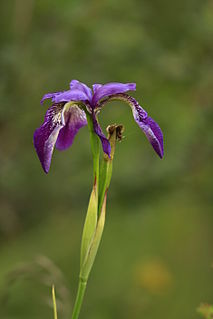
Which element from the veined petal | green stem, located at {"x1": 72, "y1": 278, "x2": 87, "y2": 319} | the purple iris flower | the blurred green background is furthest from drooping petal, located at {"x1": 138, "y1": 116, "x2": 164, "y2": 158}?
Result: the blurred green background

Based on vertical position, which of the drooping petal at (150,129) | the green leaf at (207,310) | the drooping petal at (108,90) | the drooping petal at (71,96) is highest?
the drooping petal at (108,90)

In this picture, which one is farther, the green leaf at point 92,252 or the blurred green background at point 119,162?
the blurred green background at point 119,162

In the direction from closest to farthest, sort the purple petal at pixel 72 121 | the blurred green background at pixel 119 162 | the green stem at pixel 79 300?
1. the green stem at pixel 79 300
2. the purple petal at pixel 72 121
3. the blurred green background at pixel 119 162

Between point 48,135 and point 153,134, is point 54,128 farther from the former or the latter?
point 153,134

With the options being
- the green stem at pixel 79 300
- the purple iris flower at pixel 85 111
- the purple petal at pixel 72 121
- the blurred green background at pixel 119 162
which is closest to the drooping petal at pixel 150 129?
the purple iris flower at pixel 85 111

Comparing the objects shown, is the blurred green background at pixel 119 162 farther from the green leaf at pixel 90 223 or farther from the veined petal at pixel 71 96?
the veined petal at pixel 71 96

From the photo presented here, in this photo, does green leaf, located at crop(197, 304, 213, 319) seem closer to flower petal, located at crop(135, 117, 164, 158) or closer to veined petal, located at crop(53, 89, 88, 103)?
flower petal, located at crop(135, 117, 164, 158)

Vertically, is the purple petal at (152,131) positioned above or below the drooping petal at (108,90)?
below

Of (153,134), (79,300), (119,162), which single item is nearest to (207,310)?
(79,300)
